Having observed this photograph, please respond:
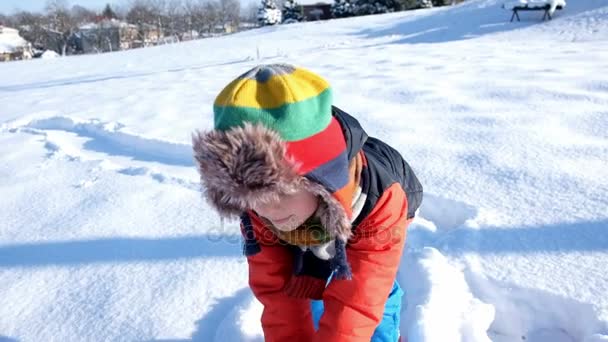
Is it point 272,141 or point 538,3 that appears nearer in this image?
point 272,141


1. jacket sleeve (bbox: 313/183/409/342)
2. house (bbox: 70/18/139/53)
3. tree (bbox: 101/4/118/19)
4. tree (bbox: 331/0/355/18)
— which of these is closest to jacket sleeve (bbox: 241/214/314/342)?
jacket sleeve (bbox: 313/183/409/342)

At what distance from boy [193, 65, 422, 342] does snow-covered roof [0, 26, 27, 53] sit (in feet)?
139

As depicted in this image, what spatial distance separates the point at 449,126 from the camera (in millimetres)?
2945

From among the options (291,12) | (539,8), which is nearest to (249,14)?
(291,12)

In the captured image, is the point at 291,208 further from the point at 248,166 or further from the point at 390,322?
the point at 390,322

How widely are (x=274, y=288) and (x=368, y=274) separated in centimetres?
33

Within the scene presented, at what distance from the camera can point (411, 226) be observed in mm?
1954

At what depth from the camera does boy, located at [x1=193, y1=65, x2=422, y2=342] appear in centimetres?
90

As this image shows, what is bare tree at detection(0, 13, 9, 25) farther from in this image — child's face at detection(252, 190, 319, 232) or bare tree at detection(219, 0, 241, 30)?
child's face at detection(252, 190, 319, 232)

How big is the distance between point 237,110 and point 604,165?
2.02 m

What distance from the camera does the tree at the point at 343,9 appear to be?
2723 cm

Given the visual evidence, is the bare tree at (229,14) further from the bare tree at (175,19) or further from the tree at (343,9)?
the tree at (343,9)

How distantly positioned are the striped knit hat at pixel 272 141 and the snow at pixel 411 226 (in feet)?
2.43

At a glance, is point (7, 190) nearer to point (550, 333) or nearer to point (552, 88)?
point (550, 333)
